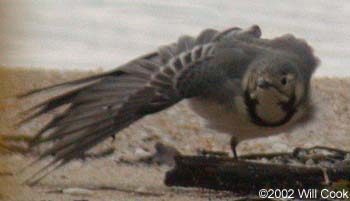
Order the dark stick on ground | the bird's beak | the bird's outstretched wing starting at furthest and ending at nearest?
1. the dark stick on ground
2. the bird's beak
3. the bird's outstretched wing

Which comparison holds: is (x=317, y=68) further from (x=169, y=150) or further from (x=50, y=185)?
(x=50, y=185)

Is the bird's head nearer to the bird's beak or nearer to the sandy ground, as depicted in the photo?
the bird's beak

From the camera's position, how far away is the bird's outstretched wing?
4.09ft

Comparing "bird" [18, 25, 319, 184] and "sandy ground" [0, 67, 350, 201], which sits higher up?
"bird" [18, 25, 319, 184]

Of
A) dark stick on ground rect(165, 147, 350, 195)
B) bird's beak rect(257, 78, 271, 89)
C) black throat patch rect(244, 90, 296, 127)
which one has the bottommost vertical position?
dark stick on ground rect(165, 147, 350, 195)

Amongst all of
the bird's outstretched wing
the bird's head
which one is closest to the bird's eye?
the bird's head

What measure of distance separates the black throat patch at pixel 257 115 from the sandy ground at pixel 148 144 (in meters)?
0.12

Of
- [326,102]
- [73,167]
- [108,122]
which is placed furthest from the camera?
[326,102]

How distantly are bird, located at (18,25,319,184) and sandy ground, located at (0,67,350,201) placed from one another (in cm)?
6

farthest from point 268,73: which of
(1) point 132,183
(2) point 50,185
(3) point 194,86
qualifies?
(2) point 50,185

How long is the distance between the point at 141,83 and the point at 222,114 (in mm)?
238

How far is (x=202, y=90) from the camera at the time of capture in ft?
4.71

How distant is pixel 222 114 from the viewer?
4.99 ft

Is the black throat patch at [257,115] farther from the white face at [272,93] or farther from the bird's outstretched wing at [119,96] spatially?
the bird's outstretched wing at [119,96]
